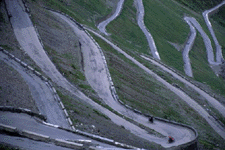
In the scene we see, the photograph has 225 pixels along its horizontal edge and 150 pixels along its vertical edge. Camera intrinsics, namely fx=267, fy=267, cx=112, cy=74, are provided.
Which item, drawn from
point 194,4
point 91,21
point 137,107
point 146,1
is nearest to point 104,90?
point 137,107

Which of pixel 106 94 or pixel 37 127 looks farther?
pixel 106 94

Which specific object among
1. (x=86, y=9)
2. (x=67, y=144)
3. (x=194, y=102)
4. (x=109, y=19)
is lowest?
(x=194, y=102)

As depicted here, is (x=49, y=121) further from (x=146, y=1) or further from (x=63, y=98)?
(x=146, y=1)

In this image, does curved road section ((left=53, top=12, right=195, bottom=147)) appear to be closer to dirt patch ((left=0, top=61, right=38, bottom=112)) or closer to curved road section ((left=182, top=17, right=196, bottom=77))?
dirt patch ((left=0, top=61, right=38, bottom=112))

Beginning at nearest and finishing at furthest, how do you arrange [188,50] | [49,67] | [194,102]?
[49,67] < [194,102] < [188,50]

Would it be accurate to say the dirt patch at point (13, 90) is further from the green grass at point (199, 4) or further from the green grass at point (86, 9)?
the green grass at point (199, 4)

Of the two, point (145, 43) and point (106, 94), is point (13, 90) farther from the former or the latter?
point (145, 43)

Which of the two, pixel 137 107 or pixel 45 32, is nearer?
pixel 137 107

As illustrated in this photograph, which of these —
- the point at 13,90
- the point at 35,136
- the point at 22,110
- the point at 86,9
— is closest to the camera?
the point at 35,136

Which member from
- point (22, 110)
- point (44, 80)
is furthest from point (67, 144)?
point (44, 80)

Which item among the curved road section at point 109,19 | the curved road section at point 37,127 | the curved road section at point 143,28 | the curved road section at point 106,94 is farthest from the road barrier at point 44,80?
the curved road section at point 143,28
